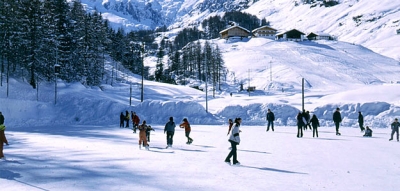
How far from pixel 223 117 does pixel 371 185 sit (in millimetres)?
25894

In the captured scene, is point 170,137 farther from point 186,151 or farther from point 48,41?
point 48,41

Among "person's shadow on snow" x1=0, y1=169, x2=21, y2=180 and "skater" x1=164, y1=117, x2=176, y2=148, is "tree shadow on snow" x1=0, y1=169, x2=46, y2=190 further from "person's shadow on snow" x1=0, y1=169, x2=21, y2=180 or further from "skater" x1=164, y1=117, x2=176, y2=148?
"skater" x1=164, y1=117, x2=176, y2=148

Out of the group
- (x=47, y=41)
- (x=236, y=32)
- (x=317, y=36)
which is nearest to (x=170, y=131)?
(x=47, y=41)

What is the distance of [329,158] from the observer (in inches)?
550

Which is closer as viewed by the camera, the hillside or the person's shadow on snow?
the person's shadow on snow

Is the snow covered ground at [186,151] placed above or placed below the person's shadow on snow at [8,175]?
above

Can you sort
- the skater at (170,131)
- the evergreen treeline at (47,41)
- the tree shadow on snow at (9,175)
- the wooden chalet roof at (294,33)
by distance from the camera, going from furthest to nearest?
the wooden chalet roof at (294,33), the evergreen treeline at (47,41), the skater at (170,131), the tree shadow on snow at (9,175)

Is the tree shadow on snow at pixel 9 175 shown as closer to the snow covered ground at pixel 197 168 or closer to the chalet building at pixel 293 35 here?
the snow covered ground at pixel 197 168

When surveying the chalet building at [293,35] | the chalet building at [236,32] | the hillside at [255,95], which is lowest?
the hillside at [255,95]

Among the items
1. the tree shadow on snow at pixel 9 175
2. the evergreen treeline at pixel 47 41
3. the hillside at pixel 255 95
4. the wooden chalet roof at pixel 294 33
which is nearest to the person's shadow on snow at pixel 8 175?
the tree shadow on snow at pixel 9 175

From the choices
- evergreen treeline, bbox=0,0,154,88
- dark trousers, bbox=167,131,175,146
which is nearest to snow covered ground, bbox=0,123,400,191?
dark trousers, bbox=167,131,175,146

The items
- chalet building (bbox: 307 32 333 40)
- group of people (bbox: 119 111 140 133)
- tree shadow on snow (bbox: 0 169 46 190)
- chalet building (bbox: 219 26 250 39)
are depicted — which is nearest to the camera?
tree shadow on snow (bbox: 0 169 46 190)

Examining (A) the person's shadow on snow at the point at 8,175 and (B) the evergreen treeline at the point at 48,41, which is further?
(B) the evergreen treeline at the point at 48,41

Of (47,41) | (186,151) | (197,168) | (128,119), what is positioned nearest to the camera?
(197,168)
